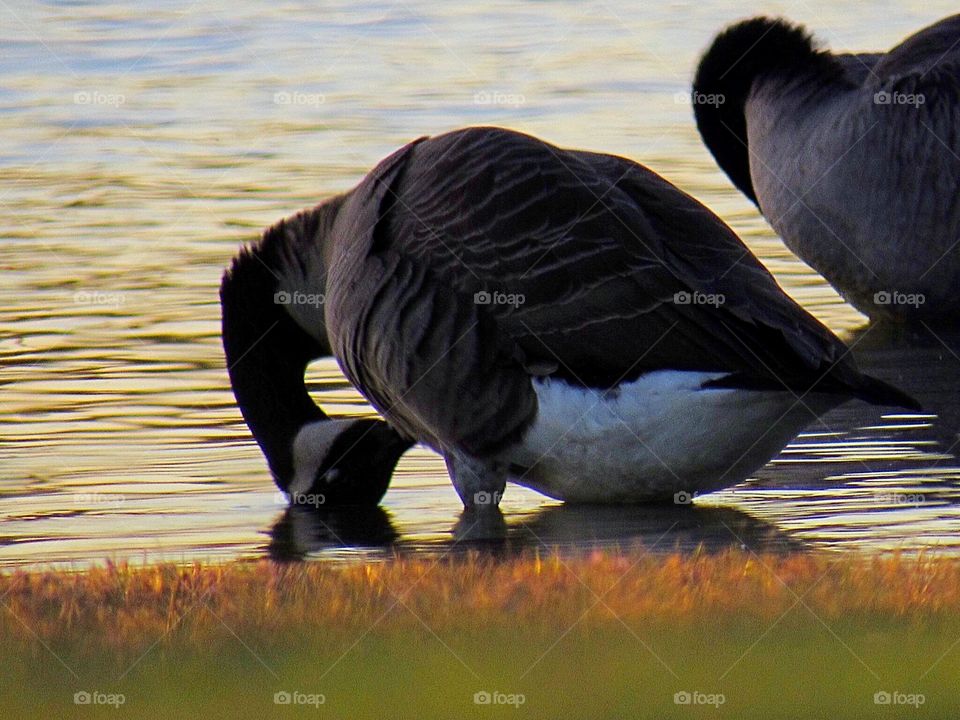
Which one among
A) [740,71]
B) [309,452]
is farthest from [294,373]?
[740,71]

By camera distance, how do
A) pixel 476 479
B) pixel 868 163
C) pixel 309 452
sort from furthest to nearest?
pixel 868 163, pixel 309 452, pixel 476 479

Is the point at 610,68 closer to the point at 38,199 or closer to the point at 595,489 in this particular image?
the point at 38,199

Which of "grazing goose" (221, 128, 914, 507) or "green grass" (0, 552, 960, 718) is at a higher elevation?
"grazing goose" (221, 128, 914, 507)

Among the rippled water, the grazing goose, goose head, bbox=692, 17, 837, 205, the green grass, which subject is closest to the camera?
the green grass

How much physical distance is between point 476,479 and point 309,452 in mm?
803

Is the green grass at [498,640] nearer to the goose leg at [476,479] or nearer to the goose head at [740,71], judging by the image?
the goose leg at [476,479]

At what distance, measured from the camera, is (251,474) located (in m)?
6.88

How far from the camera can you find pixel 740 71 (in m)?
10.4

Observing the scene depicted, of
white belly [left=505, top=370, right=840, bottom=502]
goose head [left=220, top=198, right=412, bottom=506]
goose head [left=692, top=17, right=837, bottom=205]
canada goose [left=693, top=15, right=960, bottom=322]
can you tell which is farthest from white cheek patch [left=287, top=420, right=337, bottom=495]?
goose head [left=692, top=17, right=837, bottom=205]

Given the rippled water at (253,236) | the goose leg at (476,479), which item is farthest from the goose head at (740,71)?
the goose leg at (476,479)

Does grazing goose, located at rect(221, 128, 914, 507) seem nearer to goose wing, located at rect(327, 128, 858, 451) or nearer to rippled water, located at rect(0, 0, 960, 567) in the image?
goose wing, located at rect(327, 128, 858, 451)

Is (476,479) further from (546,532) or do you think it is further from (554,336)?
(554,336)

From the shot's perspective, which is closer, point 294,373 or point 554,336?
point 554,336

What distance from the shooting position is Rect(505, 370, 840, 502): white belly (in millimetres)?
5762
